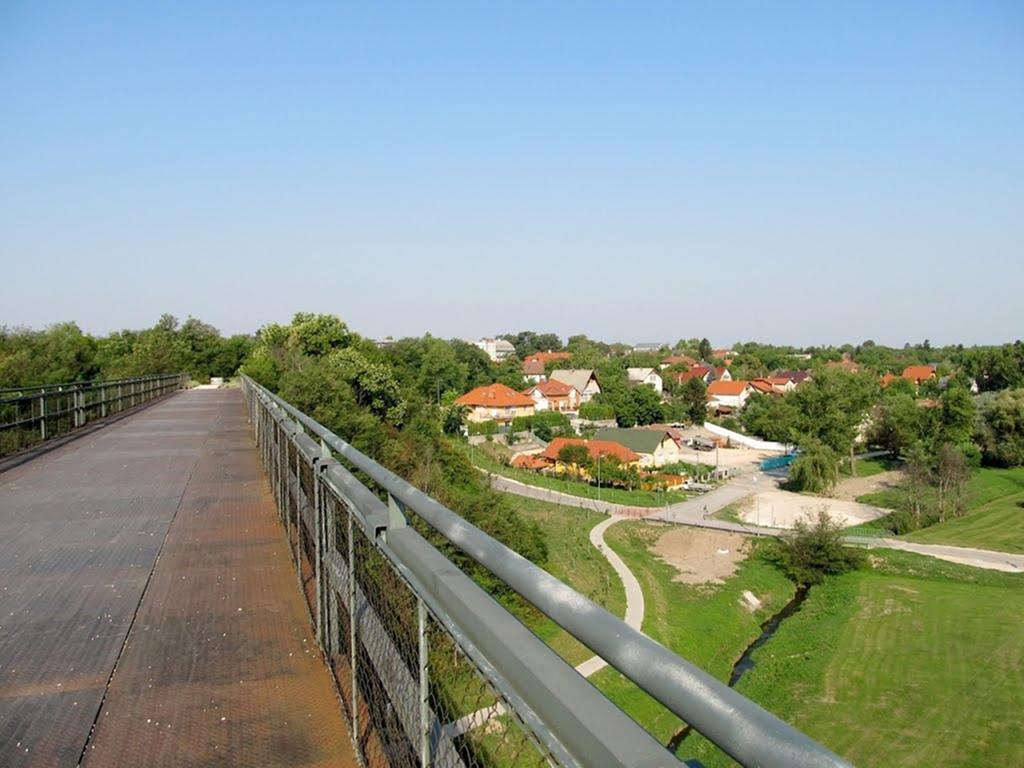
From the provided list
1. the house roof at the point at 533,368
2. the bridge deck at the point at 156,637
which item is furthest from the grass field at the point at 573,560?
the house roof at the point at 533,368

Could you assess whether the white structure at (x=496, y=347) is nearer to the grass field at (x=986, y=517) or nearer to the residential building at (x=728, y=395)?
the residential building at (x=728, y=395)

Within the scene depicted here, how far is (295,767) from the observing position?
2676 millimetres

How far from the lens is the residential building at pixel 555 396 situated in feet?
292

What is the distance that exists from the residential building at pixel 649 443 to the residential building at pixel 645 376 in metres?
42.9

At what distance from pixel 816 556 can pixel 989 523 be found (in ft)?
51.5

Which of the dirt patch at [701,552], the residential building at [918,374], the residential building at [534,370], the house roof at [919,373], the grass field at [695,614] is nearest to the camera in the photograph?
the grass field at [695,614]

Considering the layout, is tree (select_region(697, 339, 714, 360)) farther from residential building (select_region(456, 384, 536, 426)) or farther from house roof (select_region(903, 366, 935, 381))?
residential building (select_region(456, 384, 536, 426))

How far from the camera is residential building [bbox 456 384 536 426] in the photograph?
79062mm

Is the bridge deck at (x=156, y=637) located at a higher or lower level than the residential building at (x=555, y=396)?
higher

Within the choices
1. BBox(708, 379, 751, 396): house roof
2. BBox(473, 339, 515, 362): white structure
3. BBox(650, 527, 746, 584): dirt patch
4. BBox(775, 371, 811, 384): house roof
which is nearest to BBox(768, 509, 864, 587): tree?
BBox(650, 527, 746, 584): dirt patch

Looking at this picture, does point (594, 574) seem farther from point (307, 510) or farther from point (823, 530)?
point (307, 510)

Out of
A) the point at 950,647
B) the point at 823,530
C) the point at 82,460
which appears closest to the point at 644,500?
the point at 823,530

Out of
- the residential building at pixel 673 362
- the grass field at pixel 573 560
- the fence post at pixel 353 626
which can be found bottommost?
the grass field at pixel 573 560

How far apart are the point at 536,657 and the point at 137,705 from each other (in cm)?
266
